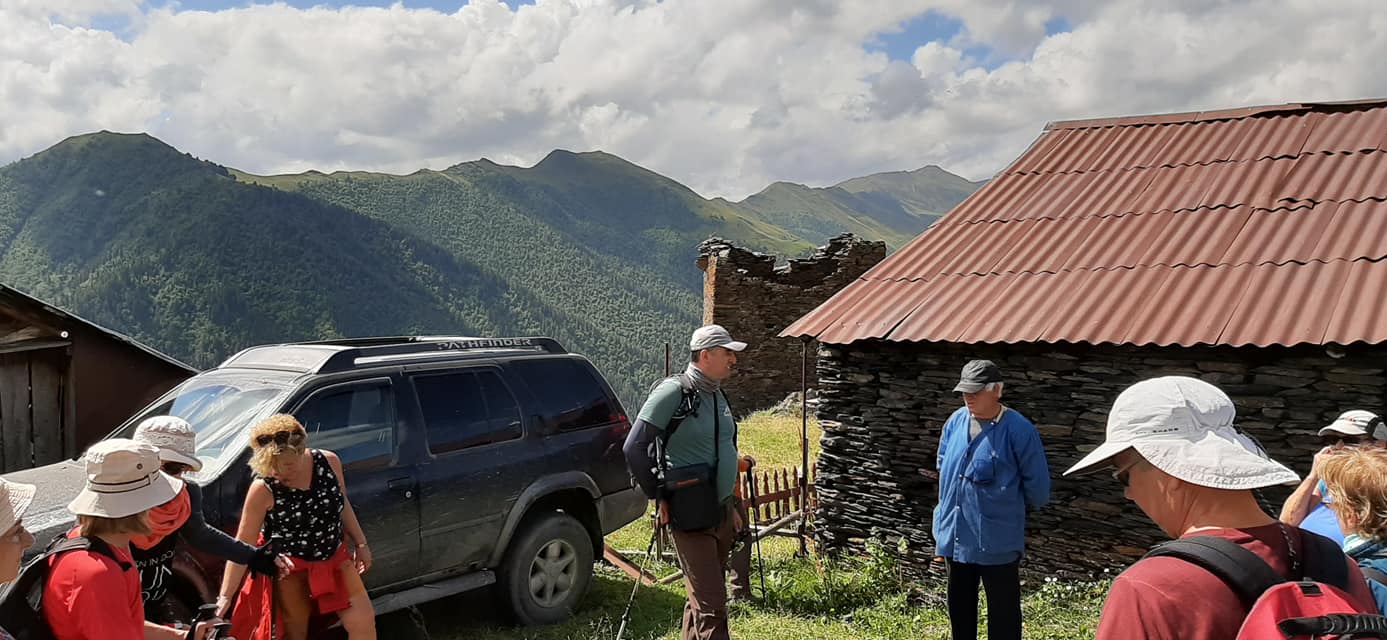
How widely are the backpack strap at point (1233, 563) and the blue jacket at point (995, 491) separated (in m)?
2.86

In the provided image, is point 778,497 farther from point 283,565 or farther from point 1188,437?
point 1188,437

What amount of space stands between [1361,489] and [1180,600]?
40.0 inches

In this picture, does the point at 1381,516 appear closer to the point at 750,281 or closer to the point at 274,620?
the point at 274,620

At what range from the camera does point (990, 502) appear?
14.4 feet

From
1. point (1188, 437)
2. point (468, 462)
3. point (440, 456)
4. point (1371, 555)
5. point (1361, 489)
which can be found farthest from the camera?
point (468, 462)

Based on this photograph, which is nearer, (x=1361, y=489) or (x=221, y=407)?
(x=1361, y=489)

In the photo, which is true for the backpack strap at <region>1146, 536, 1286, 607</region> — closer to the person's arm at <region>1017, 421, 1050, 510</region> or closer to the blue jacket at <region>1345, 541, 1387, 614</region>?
the blue jacket at <region>1345, 541, 1387, 614</region>

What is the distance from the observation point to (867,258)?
65.2ft

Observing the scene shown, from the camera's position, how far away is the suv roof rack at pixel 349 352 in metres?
5.12

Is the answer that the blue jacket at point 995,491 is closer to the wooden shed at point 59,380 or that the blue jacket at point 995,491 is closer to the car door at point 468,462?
the car door at point 468,462

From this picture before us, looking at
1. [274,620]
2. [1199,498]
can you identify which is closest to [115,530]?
[274,620]

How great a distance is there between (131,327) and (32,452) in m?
44.7

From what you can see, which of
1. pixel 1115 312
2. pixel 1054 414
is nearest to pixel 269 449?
pixel 1054 414

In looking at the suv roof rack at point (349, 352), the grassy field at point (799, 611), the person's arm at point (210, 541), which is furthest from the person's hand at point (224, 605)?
the grassy field at point (799, 611)
